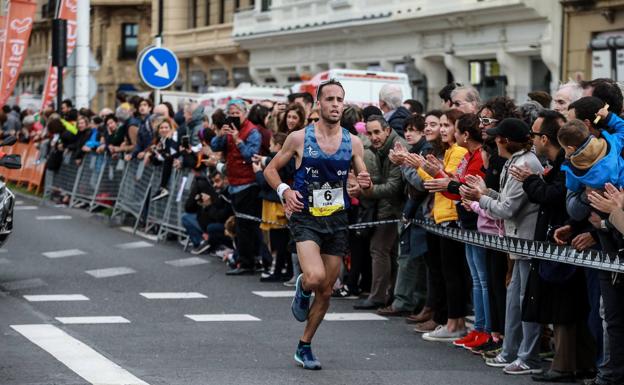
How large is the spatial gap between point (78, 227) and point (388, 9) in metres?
18.4

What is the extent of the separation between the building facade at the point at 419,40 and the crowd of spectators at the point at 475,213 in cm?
1592

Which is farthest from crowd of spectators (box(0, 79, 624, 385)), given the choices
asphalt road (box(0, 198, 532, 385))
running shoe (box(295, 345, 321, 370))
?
running shoe (box(295, 345, 321, 370))

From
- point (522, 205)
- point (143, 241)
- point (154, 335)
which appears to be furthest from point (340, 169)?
point (143, 241)

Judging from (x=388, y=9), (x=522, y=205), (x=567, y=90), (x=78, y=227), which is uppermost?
(x=388, y=9)

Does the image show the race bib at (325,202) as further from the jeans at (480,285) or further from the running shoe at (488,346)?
the running shoe at (488,346)

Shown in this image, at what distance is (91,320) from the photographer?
11609mm

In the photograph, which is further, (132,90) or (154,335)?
(132,90)

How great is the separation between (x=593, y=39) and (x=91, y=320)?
761 inches

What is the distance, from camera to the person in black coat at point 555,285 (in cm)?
924

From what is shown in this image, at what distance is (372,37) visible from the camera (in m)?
39.4

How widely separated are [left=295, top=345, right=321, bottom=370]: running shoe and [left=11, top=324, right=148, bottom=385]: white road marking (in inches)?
48.2

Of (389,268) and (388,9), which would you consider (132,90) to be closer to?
(388,9)

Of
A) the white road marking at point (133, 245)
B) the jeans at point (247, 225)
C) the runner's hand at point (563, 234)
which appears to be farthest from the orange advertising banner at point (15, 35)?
Result: the runner's hand at point (563, 234)

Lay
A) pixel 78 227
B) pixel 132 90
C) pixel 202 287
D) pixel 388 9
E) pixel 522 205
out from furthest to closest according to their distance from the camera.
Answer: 1. pixel 132 90
2. pixel 388 9
3. pixel 78 227
4. pixel 202 287
5. pixel 522 205
